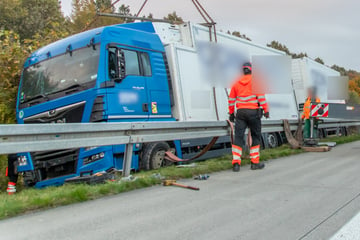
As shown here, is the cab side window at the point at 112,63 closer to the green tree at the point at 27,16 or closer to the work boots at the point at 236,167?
the work boots at the point at 236,167

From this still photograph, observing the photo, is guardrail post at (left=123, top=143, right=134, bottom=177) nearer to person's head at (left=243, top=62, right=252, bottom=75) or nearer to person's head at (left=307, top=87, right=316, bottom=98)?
person's head at (left=243, top=62, right=252, bottom=75)

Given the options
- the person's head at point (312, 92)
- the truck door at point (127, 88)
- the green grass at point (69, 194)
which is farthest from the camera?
the person's head at point (312, 92)

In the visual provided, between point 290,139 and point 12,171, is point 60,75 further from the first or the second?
point 290,139

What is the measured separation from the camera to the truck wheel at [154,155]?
22.9ft

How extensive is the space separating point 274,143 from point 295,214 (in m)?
8.09

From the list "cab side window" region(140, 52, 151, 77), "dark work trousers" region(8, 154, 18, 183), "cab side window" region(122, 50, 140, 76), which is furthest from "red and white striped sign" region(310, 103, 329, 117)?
"dark work trousers" region(8, 154, 18, 183)

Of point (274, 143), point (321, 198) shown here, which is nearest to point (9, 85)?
point (274, 143)

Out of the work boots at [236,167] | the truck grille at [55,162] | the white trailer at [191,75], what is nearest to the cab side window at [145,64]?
the white trailer at [191,75]

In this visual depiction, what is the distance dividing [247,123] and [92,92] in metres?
2.87

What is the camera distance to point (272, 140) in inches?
450

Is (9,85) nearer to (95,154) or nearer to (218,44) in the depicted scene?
(95,154)

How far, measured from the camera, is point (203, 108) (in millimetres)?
8930

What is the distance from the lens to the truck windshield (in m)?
6.79

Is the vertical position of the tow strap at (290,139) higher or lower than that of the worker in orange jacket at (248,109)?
lower
